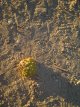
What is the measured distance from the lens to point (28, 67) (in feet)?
22.0

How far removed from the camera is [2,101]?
21.9ft

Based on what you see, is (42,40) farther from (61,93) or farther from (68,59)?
(61,93)

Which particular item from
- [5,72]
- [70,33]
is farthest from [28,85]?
[70,33]

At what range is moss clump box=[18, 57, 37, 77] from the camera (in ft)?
22.0

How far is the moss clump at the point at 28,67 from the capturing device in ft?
22.0

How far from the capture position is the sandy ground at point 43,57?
6.67 m

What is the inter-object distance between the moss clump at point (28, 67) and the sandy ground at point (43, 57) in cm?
13

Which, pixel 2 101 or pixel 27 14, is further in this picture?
pixel 27 14

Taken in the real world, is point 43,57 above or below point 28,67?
above

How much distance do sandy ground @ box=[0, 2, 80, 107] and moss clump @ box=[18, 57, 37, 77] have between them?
13cm

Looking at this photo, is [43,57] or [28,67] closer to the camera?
[28,67]

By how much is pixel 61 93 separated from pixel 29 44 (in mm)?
1341

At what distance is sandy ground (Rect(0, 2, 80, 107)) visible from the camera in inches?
263

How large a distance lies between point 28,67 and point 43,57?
1.53 feet
